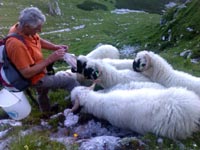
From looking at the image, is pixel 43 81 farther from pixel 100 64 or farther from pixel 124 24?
pixel 124 24

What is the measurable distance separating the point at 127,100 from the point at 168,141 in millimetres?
1241

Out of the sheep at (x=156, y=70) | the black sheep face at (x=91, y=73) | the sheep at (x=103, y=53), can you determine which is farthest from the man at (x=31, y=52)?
the sheep at (x=103, y=53)

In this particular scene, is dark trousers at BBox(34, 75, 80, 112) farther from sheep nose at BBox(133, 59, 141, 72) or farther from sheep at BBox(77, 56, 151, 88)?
sheep nose at BBox(133, 59, 141, 72)

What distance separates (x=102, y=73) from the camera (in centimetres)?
931

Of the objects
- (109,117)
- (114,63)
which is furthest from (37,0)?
(109,117)

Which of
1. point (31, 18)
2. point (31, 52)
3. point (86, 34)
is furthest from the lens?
point (86, 34)

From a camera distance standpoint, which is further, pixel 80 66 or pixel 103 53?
pixel 103 53

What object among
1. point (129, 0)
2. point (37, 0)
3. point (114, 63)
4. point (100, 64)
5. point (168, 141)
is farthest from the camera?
point (129, 0)

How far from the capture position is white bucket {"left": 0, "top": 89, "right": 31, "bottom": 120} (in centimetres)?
744

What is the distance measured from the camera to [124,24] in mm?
44031

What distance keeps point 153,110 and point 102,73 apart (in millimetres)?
2860

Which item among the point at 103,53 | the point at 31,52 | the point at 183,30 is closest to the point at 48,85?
the point at 31,52

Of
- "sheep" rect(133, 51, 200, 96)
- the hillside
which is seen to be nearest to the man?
"sheep" rect(133, 51, 200, 96)

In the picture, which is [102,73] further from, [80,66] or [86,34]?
[86,34]
